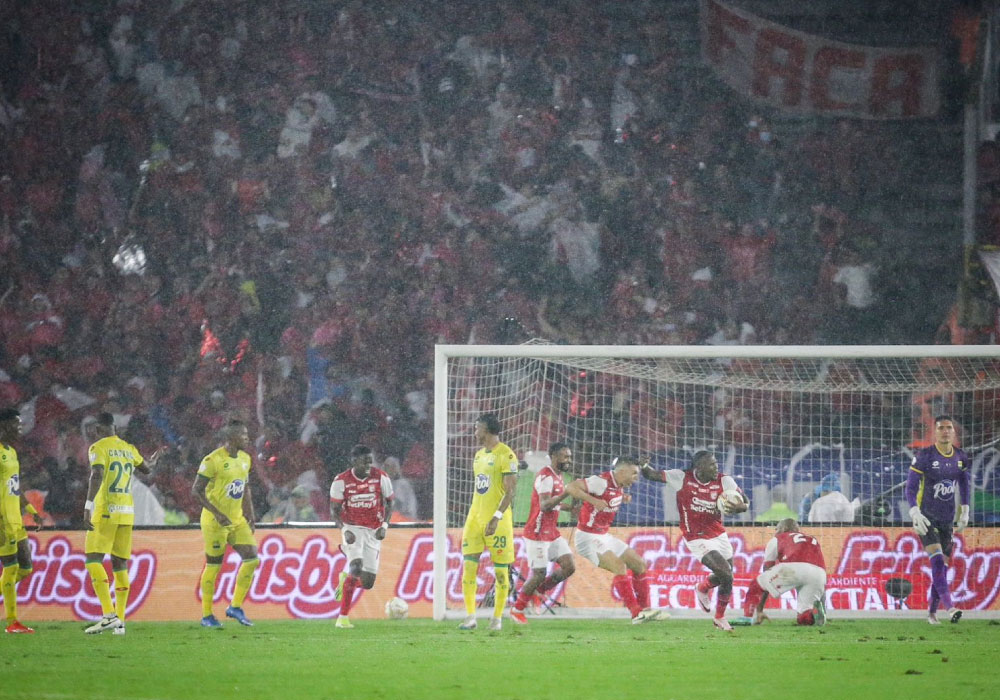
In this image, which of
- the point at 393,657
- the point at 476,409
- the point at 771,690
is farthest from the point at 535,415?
the point at 771,690

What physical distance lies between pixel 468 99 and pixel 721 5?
373cm

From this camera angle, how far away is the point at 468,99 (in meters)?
15.7

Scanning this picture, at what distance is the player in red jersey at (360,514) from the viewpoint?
9195 mm

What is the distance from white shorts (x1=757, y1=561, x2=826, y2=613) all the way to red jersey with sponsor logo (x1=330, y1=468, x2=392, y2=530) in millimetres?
3081

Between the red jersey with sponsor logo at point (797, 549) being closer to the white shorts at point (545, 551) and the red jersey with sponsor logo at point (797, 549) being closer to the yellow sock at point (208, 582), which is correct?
the white shorts at point (545, 551)

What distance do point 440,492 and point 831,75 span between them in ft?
31.0

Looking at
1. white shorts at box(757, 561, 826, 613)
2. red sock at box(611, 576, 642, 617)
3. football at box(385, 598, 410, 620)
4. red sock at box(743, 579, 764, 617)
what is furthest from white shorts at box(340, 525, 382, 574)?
white shorts at box(757, 561, 826, 613)

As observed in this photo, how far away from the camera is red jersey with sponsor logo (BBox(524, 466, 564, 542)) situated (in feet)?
30.6

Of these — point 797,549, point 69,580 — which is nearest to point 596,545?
point 797,549

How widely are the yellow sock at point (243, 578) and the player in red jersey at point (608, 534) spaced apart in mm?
2504

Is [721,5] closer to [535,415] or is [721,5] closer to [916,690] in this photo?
[535,415]

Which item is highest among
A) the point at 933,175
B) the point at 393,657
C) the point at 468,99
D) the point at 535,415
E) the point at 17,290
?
the point at 468,99

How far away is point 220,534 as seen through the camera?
8.80m

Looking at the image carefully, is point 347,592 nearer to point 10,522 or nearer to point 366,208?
point 10,522
